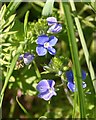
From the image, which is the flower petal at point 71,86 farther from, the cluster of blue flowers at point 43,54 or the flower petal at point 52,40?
the flower petal at point 52,40

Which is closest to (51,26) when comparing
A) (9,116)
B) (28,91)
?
(28,91)

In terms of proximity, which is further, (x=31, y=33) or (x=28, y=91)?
(x=28, y=91)

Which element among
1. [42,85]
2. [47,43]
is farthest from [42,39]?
[42,85]

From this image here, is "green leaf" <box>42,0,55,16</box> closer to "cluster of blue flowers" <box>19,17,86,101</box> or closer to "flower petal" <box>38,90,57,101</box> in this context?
"cluster of blue flowers" <box>19,17,86,101</box>

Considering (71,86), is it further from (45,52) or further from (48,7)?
(48,7)

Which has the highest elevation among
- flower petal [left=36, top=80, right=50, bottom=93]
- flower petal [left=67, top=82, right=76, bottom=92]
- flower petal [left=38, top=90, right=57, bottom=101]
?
flower petal [left=36, top=80, right=50, bottom=93]

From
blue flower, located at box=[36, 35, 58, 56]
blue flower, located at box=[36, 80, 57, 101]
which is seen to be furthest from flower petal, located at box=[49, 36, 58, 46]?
→ blue flower, located at box=[36, 80, 57, 101]

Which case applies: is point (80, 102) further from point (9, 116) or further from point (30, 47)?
point (9, 116)

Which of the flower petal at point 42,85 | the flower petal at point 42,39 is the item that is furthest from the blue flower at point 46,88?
the flower petal at point 42,39

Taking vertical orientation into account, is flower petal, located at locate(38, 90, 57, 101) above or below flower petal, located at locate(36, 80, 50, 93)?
below
